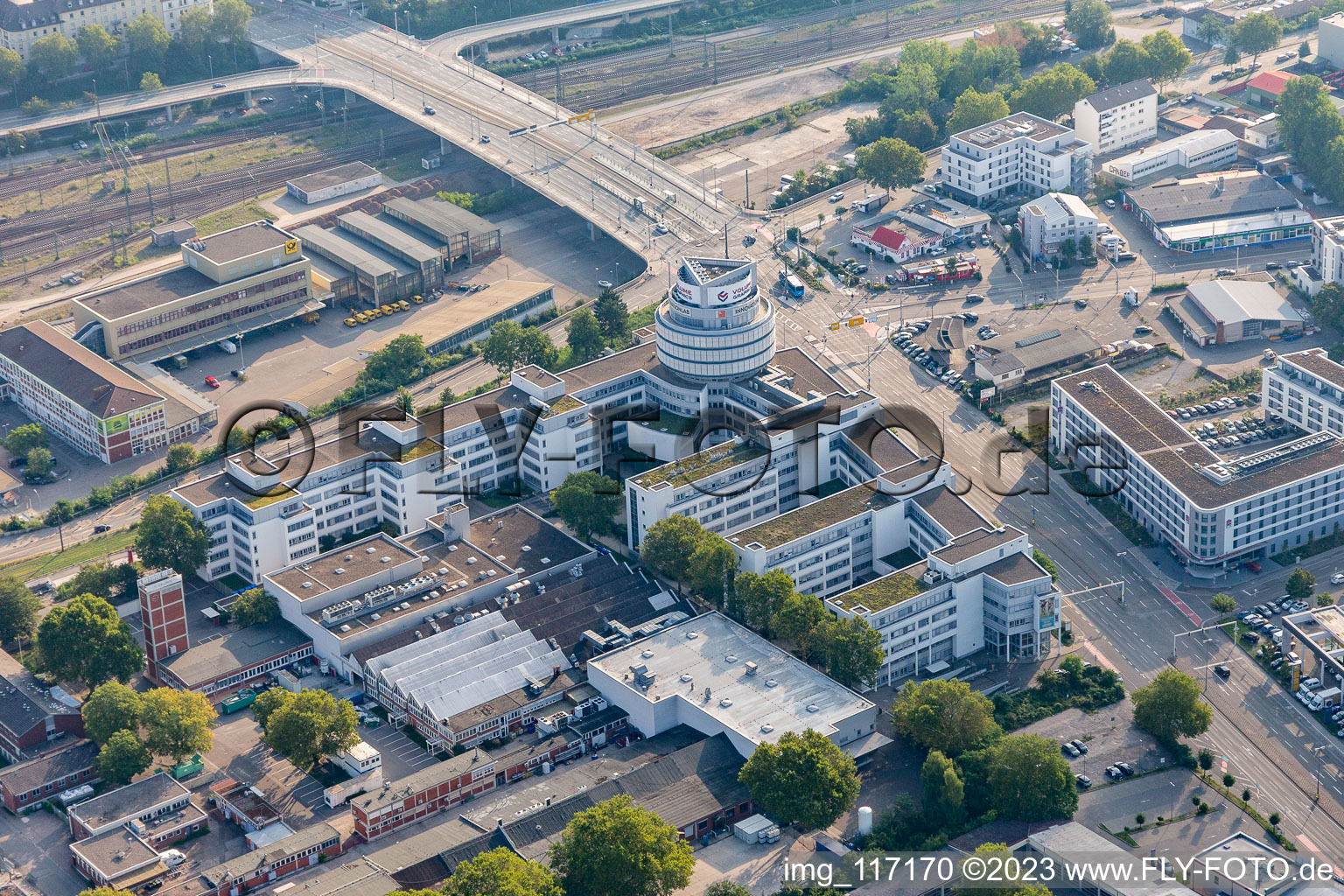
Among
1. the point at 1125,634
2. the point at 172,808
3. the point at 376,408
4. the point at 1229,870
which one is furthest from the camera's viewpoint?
the point at 376,408

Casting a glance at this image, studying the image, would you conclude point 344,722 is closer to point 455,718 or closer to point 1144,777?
point 455,718

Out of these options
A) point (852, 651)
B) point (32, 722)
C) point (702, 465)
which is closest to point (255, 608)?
point (32, 722)

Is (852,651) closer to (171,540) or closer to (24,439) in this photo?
(171,540)

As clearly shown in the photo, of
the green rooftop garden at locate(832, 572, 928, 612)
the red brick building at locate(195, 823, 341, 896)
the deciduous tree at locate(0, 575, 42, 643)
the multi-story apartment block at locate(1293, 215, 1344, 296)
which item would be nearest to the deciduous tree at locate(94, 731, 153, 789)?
the red brick building at locate(195, 823, 341, 896)

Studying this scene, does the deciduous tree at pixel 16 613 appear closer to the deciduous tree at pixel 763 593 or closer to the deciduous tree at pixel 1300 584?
the deciduous tree at pixel 763 593

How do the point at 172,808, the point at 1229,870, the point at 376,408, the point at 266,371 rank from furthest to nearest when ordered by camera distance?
the point at 266,371 < the point at 376,408 < the point at 172,808 < the point at 1229,870

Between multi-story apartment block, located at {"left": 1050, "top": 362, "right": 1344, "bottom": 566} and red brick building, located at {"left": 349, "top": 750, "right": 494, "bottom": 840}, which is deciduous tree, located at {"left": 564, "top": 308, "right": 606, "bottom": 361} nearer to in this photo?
multi-story apartment block, located at {"left": 1050, "top": 362, "right": 1344, "bottom": 566}

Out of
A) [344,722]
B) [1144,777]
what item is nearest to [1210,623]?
[1144,777]

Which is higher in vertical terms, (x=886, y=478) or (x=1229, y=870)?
(x=886, y=478)
